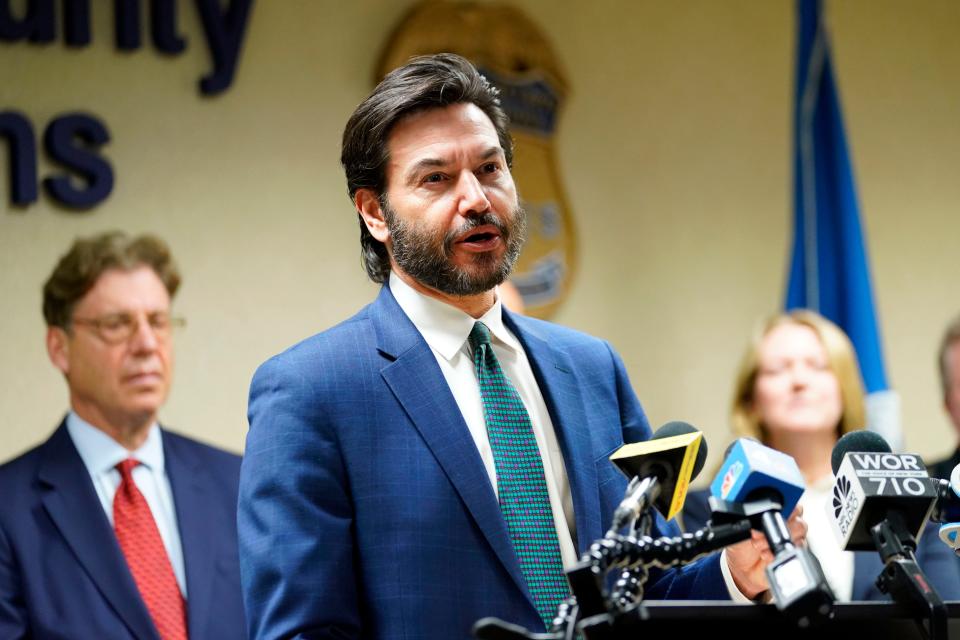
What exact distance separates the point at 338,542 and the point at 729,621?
2.27 feet

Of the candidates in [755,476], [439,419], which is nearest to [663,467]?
[755,476]

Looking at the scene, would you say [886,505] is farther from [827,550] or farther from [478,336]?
[827,550]

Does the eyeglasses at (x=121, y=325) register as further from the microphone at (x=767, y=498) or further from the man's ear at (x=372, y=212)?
the microphone at (x=767, y=498)

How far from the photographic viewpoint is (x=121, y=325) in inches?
134

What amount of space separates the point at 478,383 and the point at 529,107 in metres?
2.68

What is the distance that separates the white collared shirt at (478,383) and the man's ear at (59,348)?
152cm

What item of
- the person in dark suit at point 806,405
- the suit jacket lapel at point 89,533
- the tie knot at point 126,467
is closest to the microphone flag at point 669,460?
the suit jacket lapel at point 89,533

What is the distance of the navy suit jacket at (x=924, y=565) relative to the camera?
Result: 10.6 feet

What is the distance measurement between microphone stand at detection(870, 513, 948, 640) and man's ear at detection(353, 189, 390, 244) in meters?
0.98

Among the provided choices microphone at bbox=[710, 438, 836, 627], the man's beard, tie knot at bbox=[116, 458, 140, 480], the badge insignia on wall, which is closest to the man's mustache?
the man's beard

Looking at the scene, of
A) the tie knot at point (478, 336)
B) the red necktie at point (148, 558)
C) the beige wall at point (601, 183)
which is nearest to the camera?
the tie knot at point (478, 336)

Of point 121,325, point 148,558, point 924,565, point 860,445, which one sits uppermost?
point 121,325

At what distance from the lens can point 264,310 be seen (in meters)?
3.95

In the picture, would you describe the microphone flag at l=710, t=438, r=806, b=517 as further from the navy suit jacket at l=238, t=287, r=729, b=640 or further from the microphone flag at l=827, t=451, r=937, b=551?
the navy suit jacket at l=238, t=287, r=729, b=640
